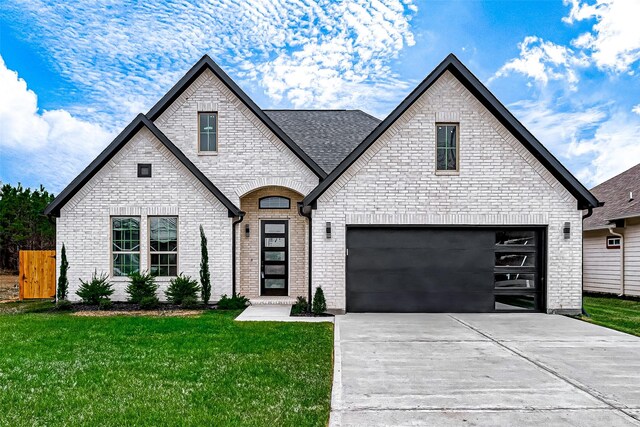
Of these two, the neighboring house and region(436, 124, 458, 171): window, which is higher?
region(436, 124, 458, 171): window

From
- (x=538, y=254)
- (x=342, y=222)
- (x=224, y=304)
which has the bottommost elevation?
(x=224, y=304)

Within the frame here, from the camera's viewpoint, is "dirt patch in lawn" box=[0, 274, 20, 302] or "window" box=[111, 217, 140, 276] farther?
"dirt patch in lawn" box=[0, 274, 20, 302]

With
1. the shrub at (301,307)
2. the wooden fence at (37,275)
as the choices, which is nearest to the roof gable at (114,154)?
the shrub at (301,307)

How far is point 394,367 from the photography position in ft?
20.1

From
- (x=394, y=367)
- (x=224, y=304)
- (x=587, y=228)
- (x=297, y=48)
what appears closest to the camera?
(x=394, y=367)

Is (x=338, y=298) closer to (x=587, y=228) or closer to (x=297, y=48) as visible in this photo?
(x=297, y=48)

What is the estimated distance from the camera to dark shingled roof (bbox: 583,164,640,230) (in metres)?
16.1

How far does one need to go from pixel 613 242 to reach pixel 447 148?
32.6ft

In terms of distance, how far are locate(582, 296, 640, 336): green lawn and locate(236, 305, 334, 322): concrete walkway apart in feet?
20.1

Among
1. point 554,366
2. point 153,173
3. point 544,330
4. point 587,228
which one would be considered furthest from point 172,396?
point 587,228

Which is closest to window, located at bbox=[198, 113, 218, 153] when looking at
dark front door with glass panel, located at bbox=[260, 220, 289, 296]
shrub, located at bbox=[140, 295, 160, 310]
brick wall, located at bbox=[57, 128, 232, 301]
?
brick wall, located at bbox=[57, 128, 232, 301]

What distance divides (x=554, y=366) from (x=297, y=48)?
13.5 m

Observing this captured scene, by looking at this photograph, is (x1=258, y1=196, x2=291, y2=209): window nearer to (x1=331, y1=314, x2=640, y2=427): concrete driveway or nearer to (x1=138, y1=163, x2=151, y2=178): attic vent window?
(x1=138, y1=163, x2=151, y2=178): attic vent window

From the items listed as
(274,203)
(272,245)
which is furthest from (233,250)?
(274,203)
